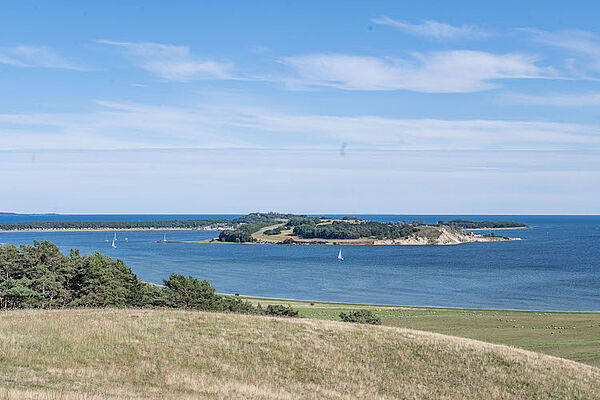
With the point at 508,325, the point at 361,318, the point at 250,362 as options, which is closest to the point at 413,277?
the point at 508,325

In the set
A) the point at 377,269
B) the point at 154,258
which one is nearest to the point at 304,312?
the point at 377,269

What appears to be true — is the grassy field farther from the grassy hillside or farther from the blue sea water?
the grassy hillside

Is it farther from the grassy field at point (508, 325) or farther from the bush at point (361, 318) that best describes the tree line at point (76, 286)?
the grassy field at point (508, 325)

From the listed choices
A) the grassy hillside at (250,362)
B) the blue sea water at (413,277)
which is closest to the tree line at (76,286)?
the grassy hillside at (250,362)

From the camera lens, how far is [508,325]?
55219mm

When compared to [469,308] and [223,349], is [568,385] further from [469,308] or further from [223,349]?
[469,308]

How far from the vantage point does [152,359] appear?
22.8 m

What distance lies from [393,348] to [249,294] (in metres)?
64.8

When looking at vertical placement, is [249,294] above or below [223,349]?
below

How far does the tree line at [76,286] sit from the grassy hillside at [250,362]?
14177mm

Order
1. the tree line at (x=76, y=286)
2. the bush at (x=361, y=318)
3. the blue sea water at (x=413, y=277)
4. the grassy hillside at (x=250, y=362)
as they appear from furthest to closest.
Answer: the blue sea water at (x=413, y=277) → the bush at (x=361, y=318) → the tree line at (x=76, y=286) → the grassy hillside at (x=250, y=362)

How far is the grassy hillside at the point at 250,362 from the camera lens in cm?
1911

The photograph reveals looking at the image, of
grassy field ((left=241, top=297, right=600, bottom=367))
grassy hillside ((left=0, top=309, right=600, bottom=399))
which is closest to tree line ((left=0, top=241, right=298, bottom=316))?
grassy hillside ((left=0, top=309, right=600, bottom=399))

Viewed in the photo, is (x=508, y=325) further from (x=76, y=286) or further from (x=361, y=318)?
(x=76, y=286)
